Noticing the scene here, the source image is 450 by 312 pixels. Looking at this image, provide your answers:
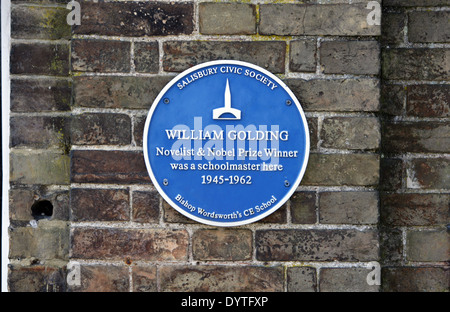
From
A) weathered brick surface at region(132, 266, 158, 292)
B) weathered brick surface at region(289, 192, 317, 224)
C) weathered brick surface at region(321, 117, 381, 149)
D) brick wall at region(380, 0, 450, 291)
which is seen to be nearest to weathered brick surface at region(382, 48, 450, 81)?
brick wall at region(380, 0, 450, 291)

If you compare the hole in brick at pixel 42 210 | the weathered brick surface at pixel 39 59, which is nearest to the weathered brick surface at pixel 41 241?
the hole in brick at pixel 42 210

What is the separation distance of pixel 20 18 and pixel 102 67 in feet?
1.30

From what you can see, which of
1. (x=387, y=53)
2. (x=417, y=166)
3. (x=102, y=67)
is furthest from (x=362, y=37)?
(x=102, y=67)

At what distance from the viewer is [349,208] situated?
1.21m

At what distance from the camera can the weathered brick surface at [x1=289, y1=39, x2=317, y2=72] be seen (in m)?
1.20

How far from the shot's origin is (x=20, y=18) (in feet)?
4.43

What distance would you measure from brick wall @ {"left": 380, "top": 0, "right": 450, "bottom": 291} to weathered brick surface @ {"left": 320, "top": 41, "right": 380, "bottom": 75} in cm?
19

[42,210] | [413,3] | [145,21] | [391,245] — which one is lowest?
[391,245]

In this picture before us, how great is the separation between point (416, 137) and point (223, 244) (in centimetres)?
72

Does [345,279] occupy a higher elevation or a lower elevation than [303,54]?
lower

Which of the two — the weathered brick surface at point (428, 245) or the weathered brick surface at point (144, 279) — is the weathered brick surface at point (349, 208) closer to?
the weathered brick surface at point (428, 245)

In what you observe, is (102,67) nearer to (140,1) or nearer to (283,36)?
(140,1)

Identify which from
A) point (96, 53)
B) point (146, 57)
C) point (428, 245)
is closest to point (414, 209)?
point (428, 245)

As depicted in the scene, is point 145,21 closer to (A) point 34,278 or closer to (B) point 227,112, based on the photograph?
(B) point 227,112
